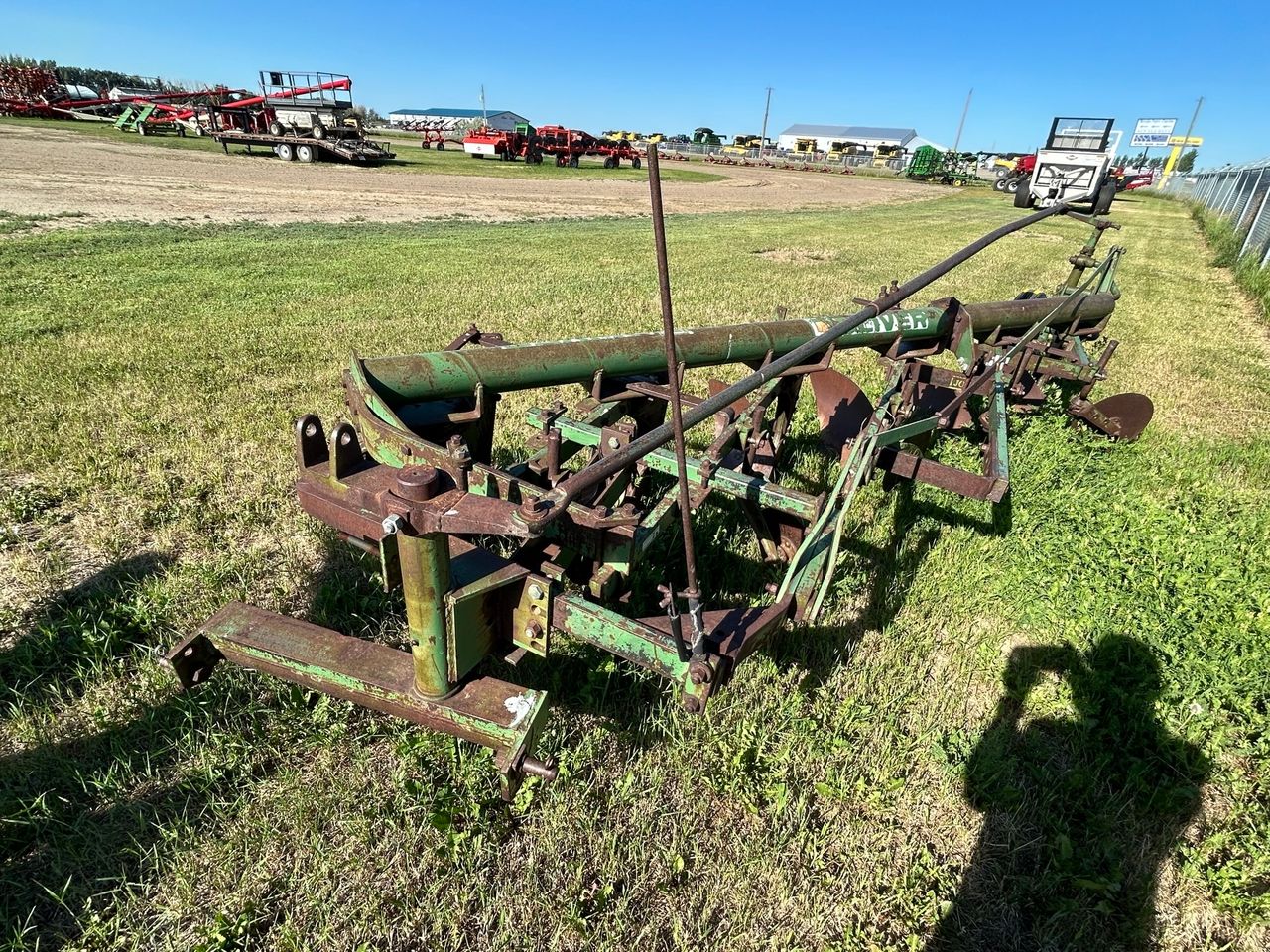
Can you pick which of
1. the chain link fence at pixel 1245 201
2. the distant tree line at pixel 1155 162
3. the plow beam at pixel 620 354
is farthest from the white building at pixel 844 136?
the plow beam at pixel 620 354

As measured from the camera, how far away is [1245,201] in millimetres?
20375

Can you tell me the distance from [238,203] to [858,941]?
64.5ft

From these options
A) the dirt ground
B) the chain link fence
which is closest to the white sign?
the chain link fence

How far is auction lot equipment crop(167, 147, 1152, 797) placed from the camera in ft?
5.82

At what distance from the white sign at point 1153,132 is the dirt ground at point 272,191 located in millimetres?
59575

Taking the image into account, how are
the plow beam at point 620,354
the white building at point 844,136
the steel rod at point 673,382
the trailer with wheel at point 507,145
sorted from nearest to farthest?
the steel rod at point 673,382 → the plow beam at point 620,354 → the trailer with wheel at point 507,145 → the white building at point 844,136

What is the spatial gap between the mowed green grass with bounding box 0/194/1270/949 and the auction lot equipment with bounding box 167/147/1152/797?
0.45 meters

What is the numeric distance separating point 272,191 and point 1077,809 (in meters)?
22.5

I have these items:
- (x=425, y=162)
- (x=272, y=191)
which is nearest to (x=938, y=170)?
(x=425, y=162)

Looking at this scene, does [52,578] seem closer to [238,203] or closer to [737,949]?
[737,949]

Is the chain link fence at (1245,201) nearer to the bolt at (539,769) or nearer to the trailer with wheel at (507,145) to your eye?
the bolt at (539,769)

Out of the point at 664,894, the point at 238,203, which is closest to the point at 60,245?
the point at 238,203

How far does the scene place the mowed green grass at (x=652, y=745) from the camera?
2072mm

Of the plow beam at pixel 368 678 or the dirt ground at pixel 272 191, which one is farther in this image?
the dirt ground at pixel 272 191
